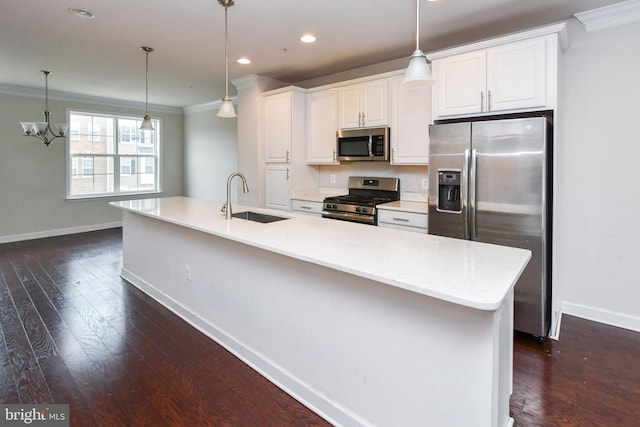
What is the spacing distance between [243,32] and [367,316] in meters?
2.88

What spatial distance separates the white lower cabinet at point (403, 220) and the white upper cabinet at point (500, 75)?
928mm

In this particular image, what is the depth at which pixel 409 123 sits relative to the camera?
3.57 metres

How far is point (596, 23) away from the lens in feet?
9.14

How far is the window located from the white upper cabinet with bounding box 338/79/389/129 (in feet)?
16.9

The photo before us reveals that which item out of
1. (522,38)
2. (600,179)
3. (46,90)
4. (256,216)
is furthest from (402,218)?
(46,90)

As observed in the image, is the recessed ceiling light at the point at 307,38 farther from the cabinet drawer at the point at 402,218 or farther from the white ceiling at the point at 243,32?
the cabinet drawer at the point at 402,218

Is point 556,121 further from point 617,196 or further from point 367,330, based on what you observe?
point 367,330

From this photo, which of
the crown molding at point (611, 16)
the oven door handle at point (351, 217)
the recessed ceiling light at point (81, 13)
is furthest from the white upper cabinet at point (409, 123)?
the recessed ceiling light at point (81, 13)

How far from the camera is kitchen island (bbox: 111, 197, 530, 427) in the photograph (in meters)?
1.32

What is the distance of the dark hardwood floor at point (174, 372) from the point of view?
1.84m

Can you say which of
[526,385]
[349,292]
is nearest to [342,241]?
[349,292]
